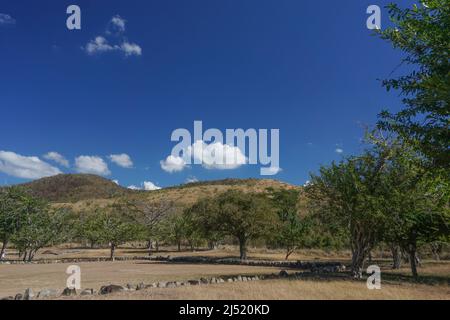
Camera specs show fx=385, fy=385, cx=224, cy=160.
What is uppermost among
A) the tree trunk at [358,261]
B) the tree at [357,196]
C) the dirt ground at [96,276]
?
the tree at [357,196]

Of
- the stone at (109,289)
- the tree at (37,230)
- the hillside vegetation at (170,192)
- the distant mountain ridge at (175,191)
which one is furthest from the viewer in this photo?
the distant mountain ridge at (175,191)

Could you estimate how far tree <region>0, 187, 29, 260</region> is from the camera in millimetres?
55188

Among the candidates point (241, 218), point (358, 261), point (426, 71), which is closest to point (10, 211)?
point (241, 218)

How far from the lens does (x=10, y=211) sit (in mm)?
57406

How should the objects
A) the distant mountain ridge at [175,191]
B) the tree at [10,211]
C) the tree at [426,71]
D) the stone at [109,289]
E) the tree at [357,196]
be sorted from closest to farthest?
the tree at [426,71], the stone at [109,289], the tree at [357,196], the tree at [10,211], the distant mountain ridge at [175,191]

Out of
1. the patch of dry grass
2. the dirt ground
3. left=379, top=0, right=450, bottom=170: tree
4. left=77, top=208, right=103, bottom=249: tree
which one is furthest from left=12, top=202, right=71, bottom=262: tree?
left=379, top=0, right=450, bottom=170: tree

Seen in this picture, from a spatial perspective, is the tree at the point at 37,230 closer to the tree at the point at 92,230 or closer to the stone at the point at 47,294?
the tree at the point at 92,230

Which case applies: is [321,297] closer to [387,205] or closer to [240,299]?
[240,299]

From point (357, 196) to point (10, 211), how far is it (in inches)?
2045

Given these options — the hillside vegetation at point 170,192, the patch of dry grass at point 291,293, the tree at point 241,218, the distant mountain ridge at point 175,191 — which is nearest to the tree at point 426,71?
the patch of dry grass at point 291,293

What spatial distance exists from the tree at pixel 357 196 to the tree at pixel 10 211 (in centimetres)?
4403

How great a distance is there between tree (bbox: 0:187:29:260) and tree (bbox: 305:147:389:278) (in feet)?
144

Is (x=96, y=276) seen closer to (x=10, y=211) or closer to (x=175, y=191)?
(x=10, y=211)

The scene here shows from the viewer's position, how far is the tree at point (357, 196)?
2572 cm
